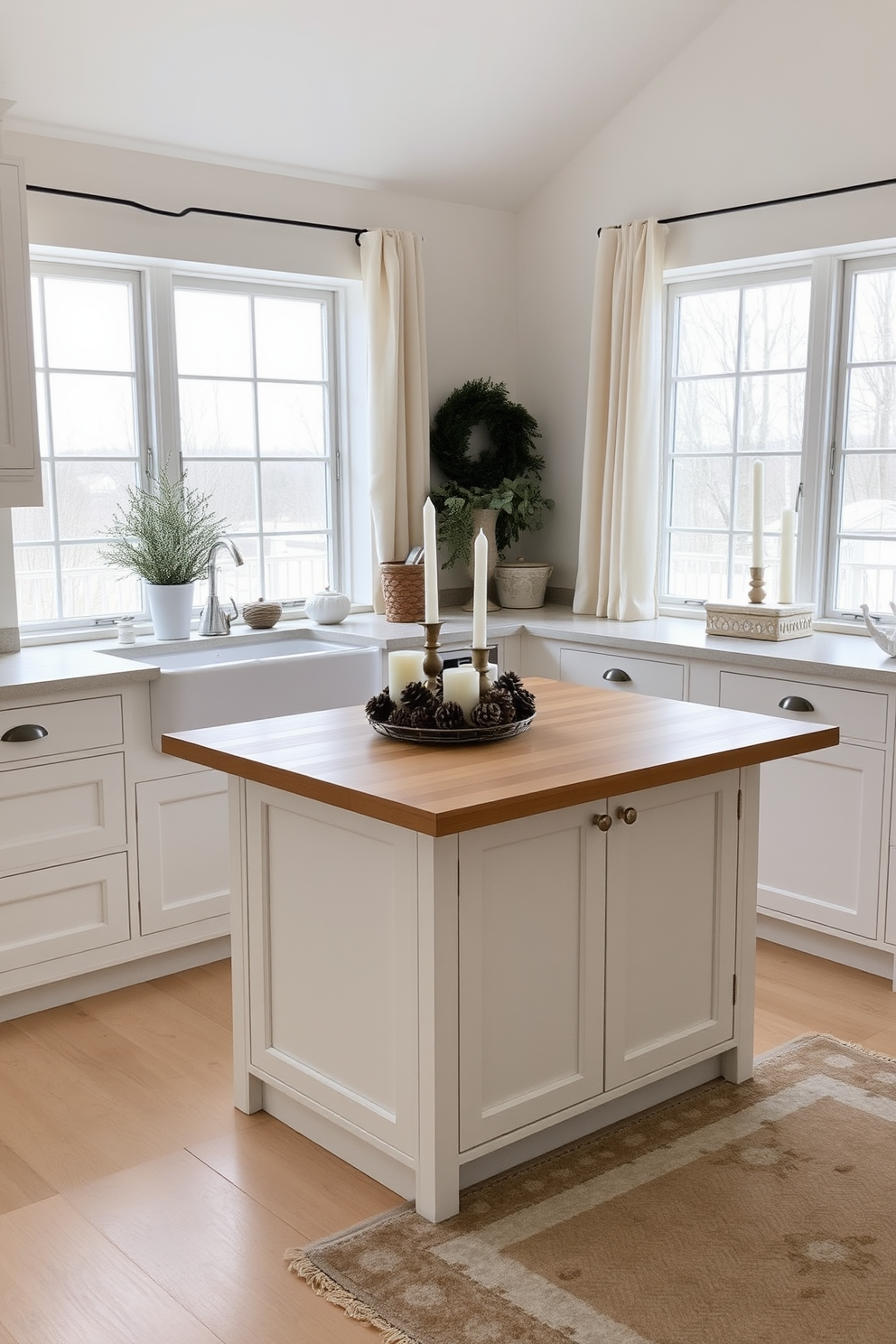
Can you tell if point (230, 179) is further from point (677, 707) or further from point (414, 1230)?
point (414, 1230)

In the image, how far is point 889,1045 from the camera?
9.73ft


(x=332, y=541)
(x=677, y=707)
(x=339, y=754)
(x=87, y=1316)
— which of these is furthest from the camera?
(x=332, y=541)

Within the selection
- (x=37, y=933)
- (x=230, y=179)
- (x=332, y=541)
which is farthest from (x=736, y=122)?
(x=37, y=933)

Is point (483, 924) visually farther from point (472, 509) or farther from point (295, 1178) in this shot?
point (472, 509)

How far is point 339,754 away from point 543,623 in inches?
81.6

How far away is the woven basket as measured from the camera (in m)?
4.23

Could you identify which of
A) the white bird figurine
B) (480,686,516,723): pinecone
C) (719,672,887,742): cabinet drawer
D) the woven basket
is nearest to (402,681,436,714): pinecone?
(480,686,516,723): pinecone

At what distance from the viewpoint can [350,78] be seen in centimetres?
383

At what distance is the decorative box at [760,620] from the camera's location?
3.79 m

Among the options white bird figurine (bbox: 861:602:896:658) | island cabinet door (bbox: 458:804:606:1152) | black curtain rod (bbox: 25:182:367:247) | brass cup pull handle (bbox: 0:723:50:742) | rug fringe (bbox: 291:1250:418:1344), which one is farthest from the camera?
black curtain rod (bbox: 25:182:367:247)

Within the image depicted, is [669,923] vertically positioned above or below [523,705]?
below

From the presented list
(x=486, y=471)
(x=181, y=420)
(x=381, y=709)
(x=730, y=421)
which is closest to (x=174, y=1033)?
(x=381, y=709)

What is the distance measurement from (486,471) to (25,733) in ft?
7.45

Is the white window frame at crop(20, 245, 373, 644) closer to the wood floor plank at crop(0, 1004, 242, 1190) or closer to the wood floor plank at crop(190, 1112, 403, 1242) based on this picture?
the wood floor plank at crop(0, 1004, 242, 1190)
